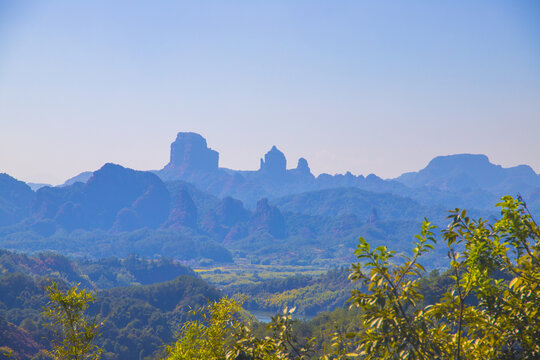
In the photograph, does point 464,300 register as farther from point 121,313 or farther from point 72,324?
point 121,313

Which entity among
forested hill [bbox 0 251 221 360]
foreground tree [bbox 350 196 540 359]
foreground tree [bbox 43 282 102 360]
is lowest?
forested hill [bbox 0 251 221 360]

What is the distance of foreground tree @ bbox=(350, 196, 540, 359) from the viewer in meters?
8.27

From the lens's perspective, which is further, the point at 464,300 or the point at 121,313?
the point at 121,313

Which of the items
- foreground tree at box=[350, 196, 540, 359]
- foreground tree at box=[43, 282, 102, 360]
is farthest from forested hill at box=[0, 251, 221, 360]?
foreground tree at box=[350, 196, 540, 359]

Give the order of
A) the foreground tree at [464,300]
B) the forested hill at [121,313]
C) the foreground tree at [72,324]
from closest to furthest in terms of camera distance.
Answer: the foreground tree at [464,300]
the foreground tree at [72,324]
the forested hill at [121,313]

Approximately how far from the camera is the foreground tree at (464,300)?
27.1ft

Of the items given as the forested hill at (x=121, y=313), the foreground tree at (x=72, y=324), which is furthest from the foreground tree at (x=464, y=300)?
the forested hill at (x=121, y=313)

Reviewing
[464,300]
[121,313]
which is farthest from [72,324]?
[121,313]

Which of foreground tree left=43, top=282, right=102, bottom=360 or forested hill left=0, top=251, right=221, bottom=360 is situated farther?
forested hill left=0, top=251, right=221, bottom=360

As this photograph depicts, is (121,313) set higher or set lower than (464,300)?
lower

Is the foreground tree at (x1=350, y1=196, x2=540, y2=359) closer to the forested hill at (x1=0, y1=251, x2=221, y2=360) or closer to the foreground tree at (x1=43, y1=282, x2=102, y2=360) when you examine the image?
the foreground tree at (x1=43, y1=282, x2=102, y2=360)

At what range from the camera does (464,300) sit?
869cm

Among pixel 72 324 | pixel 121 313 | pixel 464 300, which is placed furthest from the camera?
pixel 121 313

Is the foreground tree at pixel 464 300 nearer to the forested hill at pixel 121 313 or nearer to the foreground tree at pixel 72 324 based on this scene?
the foreground tree at pixel 72 324
